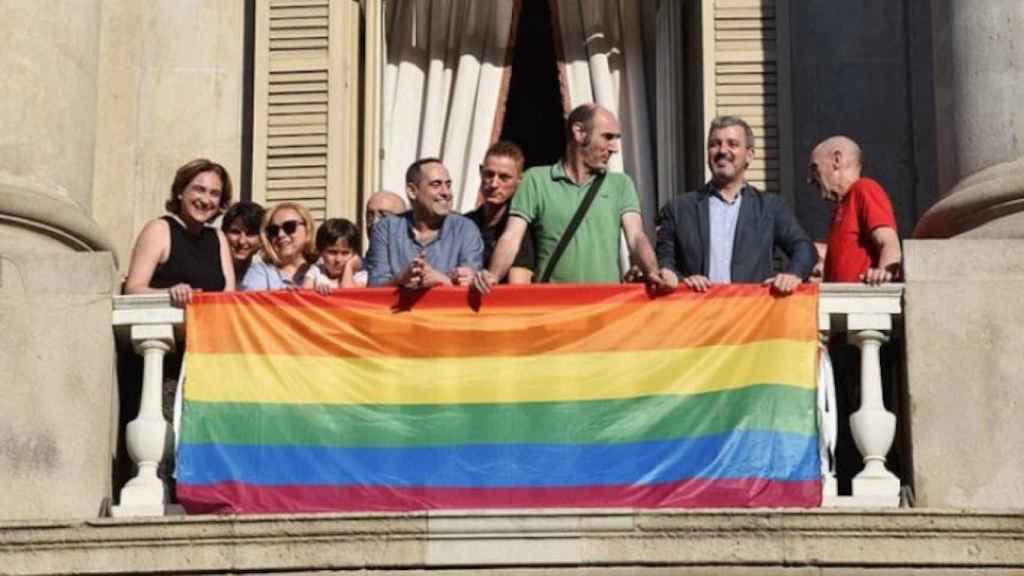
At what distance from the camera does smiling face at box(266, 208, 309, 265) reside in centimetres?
1688

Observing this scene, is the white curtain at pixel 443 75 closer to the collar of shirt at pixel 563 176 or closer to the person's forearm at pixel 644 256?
the collar of shirt at pixel 563 176

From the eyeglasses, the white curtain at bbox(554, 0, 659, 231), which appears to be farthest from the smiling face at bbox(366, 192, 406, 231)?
the white curtain at bbox(554, 0, 659, 231)

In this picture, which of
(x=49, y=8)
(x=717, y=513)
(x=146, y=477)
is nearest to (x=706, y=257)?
(x=717, y=513)

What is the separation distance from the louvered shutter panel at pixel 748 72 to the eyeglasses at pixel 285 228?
3.86 metres

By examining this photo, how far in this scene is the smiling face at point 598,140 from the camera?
1608 cm

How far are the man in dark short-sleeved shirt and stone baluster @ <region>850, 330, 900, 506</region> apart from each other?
5.81 ft

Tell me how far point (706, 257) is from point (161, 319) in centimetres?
278

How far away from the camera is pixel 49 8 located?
57.8 ft

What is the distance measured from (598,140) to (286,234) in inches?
73.8

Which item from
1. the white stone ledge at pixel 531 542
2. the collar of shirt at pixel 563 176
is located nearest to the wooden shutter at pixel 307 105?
the collar of shirt at pixel 563 176

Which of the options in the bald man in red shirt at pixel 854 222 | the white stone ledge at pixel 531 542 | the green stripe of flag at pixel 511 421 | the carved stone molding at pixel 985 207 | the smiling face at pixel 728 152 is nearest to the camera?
the white stone ledge at pixel 531 542

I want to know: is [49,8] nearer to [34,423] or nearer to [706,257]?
[34,423]

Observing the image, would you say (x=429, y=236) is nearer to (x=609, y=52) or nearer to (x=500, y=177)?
(x=500, y=177)

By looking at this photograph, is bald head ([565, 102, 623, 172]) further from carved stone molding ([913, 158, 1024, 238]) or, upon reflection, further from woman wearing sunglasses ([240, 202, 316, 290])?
carved stone molding ([913, 158, 1024, 238])
